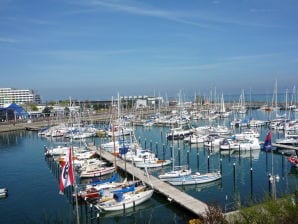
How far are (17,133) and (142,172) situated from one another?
67211 mm

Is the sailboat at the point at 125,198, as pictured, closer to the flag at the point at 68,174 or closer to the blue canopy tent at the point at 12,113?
the flag at the point at 68,174

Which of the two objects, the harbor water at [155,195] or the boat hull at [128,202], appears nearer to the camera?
the harbor water at [155,195]

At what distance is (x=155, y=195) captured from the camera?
3628 cm

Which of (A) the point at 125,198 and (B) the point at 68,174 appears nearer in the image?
(B) the point at 68,174

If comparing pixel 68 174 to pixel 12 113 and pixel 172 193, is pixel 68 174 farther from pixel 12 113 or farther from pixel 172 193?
pixel 12 113

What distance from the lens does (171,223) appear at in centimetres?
2981

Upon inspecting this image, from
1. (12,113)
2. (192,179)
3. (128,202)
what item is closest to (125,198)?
(128,202)

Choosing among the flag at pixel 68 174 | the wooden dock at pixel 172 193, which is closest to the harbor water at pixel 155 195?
the wooden dock at pixel 172 193

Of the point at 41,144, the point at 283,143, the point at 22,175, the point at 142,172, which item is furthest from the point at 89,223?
the point at 41,144

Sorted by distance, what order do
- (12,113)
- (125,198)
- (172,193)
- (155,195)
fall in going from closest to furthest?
(125,198) < (172,193) < (155,195) < (12,113)

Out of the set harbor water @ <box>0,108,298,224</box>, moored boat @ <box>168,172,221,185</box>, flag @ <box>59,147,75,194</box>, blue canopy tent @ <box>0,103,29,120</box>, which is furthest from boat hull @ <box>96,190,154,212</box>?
blue canopy tent @ <box>0,103,29,120</box>

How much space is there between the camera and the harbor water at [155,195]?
1270 inches

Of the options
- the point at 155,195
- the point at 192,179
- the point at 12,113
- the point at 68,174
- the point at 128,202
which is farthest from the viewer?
the point at 12,113

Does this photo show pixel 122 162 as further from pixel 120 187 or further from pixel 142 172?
pixel 120 187
